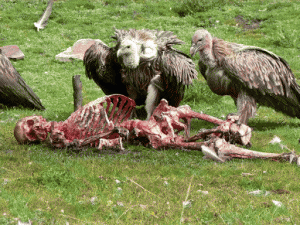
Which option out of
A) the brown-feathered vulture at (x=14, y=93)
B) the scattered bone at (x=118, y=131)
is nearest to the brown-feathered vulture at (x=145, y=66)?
the scattered bone at (x=118, y=131)

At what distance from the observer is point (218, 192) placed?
11.7 feet

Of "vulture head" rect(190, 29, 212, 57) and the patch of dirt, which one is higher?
"vulture head" rect(190, 29, 212, 57)

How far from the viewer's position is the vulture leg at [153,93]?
588 cm

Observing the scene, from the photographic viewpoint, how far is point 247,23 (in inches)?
504

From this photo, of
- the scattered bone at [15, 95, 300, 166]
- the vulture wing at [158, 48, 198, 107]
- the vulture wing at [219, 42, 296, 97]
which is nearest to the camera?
the scattered bone at [15, 95, 300, 166]

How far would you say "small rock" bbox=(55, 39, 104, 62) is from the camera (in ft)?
34.9

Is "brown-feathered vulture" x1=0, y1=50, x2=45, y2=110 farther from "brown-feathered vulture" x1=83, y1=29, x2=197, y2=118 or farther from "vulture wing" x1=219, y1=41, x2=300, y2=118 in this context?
"vulture wing" x1=219, y1=41, x2=300, y2=118

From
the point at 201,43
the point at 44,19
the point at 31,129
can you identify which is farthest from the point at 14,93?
the point at 44,19

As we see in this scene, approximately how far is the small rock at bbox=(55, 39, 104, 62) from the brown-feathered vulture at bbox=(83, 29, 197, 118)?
4.43m

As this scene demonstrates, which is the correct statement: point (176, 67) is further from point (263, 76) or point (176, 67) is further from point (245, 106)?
point (263, 76)

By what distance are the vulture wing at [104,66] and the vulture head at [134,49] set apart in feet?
1.15

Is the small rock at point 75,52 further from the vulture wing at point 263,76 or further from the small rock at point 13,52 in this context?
the vulture wing at point 263,76

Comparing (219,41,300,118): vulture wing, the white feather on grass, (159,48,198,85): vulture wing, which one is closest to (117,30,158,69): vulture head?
(159,48,198,85): vulture wing

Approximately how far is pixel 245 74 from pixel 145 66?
1.40 meters
